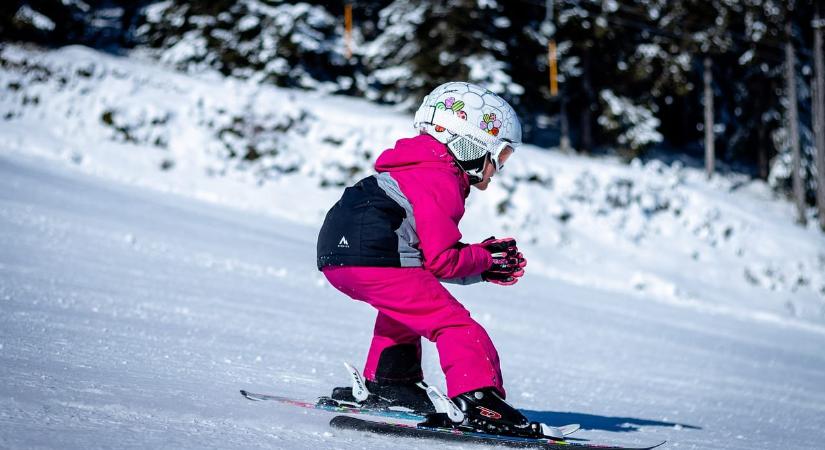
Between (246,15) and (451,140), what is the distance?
21.8 metres

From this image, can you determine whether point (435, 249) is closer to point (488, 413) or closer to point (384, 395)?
point (488, 413)

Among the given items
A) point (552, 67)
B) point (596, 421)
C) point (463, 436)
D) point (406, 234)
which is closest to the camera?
point (463, 436)

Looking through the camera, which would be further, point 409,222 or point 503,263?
point 503,263

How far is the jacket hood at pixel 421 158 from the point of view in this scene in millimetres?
3184

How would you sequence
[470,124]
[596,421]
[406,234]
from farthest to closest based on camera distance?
[596,421] → [470,124] → [406,234]

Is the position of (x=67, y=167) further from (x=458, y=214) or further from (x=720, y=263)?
(x=720, y=263)

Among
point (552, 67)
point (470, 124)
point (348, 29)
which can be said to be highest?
point (348, 29)

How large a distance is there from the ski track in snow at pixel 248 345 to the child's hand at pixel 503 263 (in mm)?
744

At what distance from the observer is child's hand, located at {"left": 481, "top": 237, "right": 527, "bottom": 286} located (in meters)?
3.30

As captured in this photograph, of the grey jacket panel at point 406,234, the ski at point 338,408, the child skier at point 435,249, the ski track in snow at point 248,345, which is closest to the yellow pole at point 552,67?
the ski track in snow at point 248,345

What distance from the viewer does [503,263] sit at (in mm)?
3303

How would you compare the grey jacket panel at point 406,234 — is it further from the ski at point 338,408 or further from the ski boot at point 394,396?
the ski boot at point 394,396

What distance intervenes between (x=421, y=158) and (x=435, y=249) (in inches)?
17.1

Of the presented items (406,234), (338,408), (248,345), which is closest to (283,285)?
(248,345)
